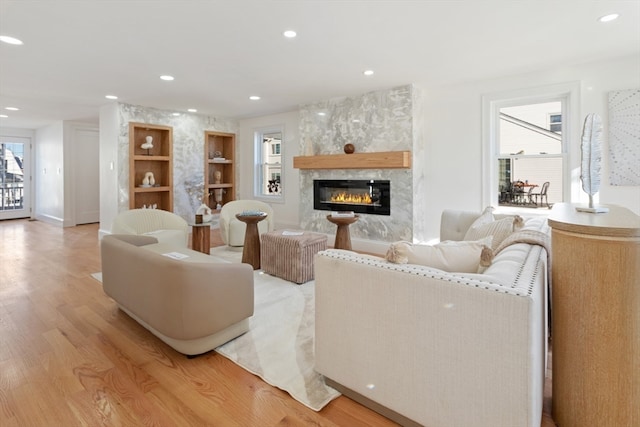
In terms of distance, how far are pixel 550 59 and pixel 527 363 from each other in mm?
3851

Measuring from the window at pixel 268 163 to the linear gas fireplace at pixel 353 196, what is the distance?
4.89 feet

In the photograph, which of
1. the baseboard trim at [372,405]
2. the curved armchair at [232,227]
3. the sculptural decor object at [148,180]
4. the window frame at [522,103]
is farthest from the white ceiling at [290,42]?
the baseboard trim at [372,405]

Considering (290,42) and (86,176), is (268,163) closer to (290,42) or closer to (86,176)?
(290,42)

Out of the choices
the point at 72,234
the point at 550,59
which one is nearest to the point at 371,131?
the point at 550,59

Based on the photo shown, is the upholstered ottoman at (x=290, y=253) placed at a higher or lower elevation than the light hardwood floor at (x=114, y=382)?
higher

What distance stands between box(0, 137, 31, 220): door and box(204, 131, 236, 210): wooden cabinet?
5561 millimetres

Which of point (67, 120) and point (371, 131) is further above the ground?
point (67, 120)

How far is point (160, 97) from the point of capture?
5543 mm

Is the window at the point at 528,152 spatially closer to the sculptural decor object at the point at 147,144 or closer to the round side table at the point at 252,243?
the round side table at the point at 252,243

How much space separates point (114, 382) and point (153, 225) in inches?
113

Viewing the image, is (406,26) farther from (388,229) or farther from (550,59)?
(388,229)

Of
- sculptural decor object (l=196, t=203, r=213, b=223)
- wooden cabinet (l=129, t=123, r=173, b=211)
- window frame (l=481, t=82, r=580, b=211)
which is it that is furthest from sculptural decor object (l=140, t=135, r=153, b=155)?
window frame (l=481, t=82, r=580, b=211)

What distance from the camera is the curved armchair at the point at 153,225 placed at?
13.5ft

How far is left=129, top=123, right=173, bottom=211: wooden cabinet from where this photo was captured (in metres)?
6.40
